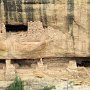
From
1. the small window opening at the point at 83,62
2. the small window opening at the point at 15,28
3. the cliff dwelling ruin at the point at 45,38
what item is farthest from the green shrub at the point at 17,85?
the small window opening at the point at 83,62

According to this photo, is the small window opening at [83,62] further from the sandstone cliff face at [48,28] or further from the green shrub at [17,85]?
the green shrub at [17,85]

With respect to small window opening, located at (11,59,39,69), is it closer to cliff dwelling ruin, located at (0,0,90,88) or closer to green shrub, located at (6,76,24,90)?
cliff dwelling ruin, located at (0,0,90,88)

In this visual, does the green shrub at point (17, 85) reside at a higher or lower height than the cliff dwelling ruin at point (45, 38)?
lower

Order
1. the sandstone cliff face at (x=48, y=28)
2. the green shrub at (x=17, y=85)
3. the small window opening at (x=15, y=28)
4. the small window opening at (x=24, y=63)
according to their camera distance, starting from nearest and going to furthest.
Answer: the green shrub at (x=17, y=85), the sandstone cliff face at (x=48, y=28), the small window opening at (x=15, y=28), the small window opening at (x=24, y=63)

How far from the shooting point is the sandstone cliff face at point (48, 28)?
10.5m

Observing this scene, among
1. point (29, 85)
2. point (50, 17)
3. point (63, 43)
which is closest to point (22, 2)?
point (50, 17)

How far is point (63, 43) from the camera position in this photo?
10938 mm

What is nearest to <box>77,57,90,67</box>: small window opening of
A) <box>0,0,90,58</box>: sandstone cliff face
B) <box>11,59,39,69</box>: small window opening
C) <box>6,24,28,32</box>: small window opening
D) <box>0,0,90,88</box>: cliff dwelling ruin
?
<box>0,0,90,88</box>: cliff dwelling ruin

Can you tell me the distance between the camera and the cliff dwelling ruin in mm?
10508

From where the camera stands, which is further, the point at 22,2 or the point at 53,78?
the point at 53,78

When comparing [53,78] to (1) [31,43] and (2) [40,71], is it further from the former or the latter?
(1) [31,43]

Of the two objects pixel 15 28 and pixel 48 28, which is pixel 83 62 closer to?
pixel 48 28


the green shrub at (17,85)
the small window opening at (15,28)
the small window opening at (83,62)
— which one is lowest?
the green shrub at (17,85)

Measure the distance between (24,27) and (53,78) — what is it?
1.82m
